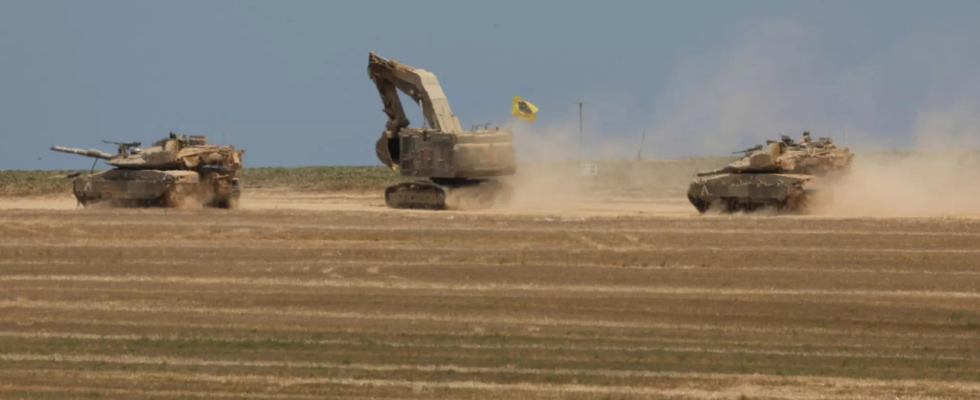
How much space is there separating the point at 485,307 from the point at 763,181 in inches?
617

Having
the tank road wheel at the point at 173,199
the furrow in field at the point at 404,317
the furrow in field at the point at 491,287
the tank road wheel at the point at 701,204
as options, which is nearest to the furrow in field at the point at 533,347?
the furrow in field at the point at 404,317

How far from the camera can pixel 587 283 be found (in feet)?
72.3

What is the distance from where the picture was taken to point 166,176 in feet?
117

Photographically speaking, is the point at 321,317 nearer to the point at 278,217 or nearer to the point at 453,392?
the point at 453,392

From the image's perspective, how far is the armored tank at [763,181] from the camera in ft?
112

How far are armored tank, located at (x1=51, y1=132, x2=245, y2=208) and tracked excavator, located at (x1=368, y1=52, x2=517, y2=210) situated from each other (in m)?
4.43

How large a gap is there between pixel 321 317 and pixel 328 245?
5.83 m

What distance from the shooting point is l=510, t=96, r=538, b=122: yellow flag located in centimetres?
4603

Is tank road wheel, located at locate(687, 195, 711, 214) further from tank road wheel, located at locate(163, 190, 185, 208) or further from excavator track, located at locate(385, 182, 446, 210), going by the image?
tank road wheel, located at locate(163, 190, 185, 208)

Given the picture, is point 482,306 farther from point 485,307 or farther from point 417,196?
point 417,196

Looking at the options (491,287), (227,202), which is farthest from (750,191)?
(491,287)

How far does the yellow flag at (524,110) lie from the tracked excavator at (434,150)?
647cm

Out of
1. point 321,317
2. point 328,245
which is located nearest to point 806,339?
point 321,317

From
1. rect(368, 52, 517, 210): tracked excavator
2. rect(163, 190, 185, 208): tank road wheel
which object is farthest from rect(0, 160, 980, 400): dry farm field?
rect(368, 52, 517, 210): tracked excavator
